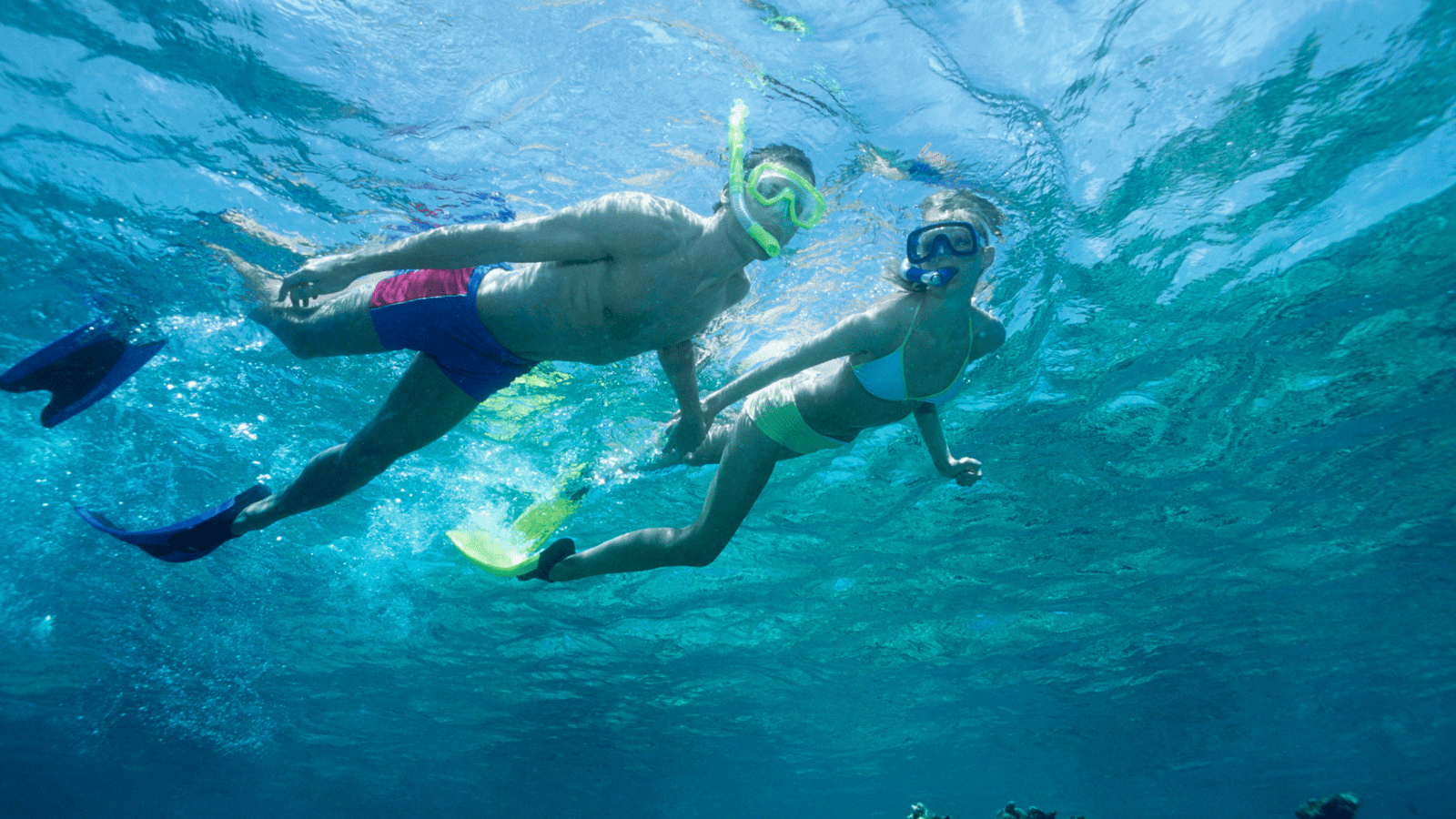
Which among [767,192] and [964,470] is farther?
[964,470]

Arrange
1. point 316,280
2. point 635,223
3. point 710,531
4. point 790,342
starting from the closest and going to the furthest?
point 316,280
point 635,223
point 710,531
point 790,342

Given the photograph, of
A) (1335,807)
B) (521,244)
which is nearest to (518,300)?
(521,244)

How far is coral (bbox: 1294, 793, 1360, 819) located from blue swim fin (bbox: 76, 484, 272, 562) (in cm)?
1566

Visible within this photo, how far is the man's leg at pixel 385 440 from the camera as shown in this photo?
486 centimetres

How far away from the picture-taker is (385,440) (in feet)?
16.2

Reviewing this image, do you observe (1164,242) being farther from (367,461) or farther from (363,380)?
(363,380)

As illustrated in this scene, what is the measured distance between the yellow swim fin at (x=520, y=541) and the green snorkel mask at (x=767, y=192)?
3622mm

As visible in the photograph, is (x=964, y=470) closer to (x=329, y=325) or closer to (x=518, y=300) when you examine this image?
(x=518, y=300)

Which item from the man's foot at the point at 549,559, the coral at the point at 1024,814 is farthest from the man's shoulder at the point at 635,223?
the coral at the point at 1024,814

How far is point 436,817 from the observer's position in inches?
2322

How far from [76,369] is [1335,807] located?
18098 mm

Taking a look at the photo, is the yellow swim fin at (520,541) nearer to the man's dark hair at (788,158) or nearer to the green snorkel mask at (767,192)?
the green snorkel mask at (767,192)

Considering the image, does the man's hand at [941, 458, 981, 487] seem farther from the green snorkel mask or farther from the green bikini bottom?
the green snorkel mask

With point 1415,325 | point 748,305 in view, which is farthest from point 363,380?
point 1415,325
